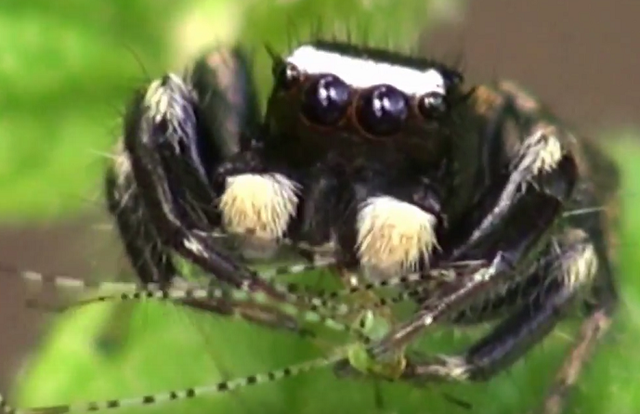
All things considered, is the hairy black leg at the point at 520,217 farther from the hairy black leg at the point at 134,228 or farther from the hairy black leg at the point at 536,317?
the hairy black leg at the point at 134,228

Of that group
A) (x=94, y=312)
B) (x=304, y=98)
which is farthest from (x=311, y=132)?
(x=94, y=312)

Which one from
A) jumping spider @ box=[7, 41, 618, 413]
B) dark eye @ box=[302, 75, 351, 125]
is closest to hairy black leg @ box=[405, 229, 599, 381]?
jumping spider @ box=[7, 41, 618, 413]

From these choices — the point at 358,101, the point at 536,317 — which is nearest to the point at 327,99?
Answer: the point at 358,101

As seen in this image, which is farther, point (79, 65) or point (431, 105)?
point (79, 65)

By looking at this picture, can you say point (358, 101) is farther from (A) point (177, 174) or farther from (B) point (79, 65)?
(B) point (79, 65)

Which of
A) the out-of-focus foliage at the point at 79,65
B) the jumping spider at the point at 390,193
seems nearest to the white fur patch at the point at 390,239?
the jumping spider at the point at 390,193

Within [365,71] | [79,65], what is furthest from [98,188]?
[365,71]

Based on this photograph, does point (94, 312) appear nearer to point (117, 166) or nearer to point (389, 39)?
point (117, 166)
